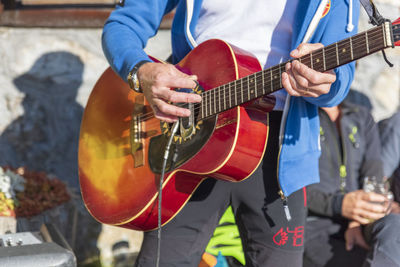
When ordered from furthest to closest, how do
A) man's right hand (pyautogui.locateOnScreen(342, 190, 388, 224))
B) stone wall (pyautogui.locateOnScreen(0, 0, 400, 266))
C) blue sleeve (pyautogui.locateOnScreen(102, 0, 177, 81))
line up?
stone wall (pyautogui.locateOnScreen(0, 0, 400, 266)), man's right hand (pyautogui.locateOnScreen(342, 190, 388, 224)), blue sleeve (pyautogui.locateOnScreen(102, 0, 177, 81))

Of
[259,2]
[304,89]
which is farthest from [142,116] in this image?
[304,89]

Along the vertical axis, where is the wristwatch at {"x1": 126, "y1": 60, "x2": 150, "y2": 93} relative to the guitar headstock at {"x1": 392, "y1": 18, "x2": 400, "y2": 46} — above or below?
below

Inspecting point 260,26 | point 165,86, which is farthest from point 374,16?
point 165,86

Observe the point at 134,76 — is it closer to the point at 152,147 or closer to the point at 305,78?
the point at 152,147

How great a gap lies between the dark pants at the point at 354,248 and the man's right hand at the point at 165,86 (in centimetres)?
118

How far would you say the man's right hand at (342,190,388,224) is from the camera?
2575 mm

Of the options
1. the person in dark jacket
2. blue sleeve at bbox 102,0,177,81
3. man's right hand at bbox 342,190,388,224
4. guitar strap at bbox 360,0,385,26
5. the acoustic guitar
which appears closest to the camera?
guitar strap at bbox 360,0,385,26

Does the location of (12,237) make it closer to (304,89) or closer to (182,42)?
(182,42)

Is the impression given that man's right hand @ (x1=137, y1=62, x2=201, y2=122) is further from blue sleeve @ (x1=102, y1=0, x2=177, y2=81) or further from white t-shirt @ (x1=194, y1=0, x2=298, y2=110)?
white t-shirt @ (x1=194, y1=0, x2=298, y2=110)

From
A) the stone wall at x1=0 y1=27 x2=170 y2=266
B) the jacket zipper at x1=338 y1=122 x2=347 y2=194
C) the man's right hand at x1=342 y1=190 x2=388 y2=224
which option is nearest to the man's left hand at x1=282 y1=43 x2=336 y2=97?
the man's right hand at x1=342 y1=190 x2=388 y2=224

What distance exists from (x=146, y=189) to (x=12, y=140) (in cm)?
164

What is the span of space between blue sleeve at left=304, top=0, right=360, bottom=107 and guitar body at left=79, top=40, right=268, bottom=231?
0.20 metres

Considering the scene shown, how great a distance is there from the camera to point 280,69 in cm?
148

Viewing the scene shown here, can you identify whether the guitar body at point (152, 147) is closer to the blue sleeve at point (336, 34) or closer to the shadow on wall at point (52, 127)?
the blue sleeve at point (336, 34)
